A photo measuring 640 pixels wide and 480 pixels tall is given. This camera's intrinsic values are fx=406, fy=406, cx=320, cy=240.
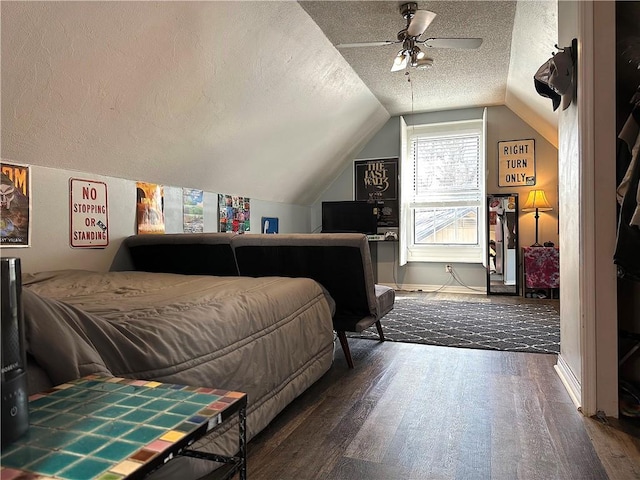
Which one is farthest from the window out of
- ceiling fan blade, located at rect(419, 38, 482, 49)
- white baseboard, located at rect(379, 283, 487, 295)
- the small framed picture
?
ceiling fan blade, located at rect(419, 38, 482, 49)

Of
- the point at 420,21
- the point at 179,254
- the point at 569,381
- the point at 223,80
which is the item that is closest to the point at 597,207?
the point at 569,381

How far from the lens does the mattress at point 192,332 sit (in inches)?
39.8

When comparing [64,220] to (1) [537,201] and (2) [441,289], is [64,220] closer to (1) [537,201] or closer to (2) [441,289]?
(2) [441,289]

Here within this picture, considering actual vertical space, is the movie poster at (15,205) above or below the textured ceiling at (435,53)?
below

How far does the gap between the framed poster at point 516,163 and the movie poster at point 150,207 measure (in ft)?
15.2

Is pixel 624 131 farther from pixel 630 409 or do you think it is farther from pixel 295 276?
pixel 295 276

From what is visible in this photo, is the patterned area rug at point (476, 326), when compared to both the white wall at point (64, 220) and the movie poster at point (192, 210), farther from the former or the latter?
the white wall at point (64, 220)

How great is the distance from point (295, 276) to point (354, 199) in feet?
13.8

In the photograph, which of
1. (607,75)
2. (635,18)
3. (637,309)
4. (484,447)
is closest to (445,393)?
(484,447)

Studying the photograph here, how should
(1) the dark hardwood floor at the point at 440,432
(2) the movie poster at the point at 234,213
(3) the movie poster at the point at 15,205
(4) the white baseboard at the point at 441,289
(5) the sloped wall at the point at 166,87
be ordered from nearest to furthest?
(1) the dark hardwood floor at the point at 440,432
(5) the sloped wall at the point at 166,87
(3) the movie poster at the point at 15,205
(2) the movie poster at the point at 234,213
(4) the white baseboard at the point at 441,289

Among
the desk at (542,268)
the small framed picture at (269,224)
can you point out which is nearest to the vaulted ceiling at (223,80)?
the small framed picture at (269,224)

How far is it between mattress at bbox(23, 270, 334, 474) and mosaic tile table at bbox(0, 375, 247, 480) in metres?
0.18

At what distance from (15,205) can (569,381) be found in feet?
11.0

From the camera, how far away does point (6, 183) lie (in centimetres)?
240
